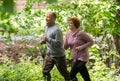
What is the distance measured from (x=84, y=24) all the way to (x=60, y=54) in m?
2.88

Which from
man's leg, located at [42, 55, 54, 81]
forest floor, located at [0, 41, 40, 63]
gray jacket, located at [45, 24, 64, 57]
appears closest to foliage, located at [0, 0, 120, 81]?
man's leg, located at [42, 55, 54, 81]

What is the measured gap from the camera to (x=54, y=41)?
22.0ft

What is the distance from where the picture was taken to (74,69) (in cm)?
701

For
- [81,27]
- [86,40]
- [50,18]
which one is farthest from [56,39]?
[81,27]

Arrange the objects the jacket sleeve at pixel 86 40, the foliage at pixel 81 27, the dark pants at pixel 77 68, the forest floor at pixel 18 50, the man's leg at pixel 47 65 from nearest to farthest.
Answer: the jacket sleeve at pixel 86 40
the dark pants at pixel 77 68
the man's leg at pixel 47 65
the foliage at pixel 81 27
the forest floor at pixel 18 50

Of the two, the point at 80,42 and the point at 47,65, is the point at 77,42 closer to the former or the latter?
the point at 80,42

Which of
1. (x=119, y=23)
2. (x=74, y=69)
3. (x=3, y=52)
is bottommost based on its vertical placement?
(x=3, y=52)

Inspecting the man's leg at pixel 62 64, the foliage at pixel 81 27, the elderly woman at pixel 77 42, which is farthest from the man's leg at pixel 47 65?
the foliage at pixel 81 27

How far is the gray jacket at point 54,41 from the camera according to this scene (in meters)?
6.69

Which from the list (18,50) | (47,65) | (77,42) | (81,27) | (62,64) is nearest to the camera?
(77,42)

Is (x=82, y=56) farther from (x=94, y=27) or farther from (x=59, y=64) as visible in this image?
(x=94, y=27)

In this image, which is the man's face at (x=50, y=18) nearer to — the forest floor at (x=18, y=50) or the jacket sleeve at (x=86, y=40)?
the jacket sleeve at (x=86, y=40)

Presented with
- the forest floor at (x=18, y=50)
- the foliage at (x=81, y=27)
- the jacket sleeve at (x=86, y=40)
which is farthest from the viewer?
the forest floor at (x=18, y=50)

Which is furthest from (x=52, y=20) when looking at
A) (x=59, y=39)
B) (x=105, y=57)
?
(x=105, y=57)
